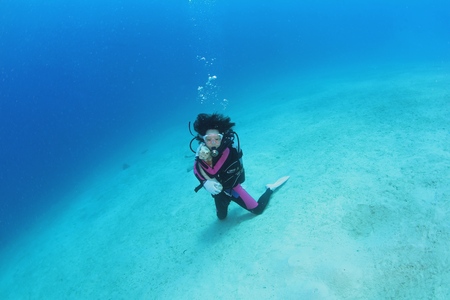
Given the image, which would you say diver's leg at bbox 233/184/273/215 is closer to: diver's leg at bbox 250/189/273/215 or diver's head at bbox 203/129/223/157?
diver's leg at bbox 250/189/273/215

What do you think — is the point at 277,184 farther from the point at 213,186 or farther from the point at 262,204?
the point at 213,186

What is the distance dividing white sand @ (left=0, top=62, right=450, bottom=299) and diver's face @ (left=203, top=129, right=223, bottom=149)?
5.15 feet

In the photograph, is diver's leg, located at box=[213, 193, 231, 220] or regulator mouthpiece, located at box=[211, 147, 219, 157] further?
diver's leg, located at box=[213, 193, 231, 220]

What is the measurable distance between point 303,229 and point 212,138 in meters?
1.91

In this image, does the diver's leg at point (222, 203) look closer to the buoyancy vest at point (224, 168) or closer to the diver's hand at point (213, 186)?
the buoyancy vest at point (224, 168)

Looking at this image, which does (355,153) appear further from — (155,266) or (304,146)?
(155,266)

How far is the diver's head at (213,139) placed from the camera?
389 cm

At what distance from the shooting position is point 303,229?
3.76 m

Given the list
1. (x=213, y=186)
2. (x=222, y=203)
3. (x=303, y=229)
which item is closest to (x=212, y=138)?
(x=213, y=186)

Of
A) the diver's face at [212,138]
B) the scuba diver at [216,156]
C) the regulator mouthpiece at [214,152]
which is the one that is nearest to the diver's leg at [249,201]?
the scuba diver at [216,156]

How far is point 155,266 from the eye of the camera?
15.5 ft

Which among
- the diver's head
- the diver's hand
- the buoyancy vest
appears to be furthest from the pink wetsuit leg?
the diver's head

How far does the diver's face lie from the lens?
12.8 ft

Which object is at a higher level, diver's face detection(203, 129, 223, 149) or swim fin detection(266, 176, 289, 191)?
diver's face detection(203, 129, 223, 149)
